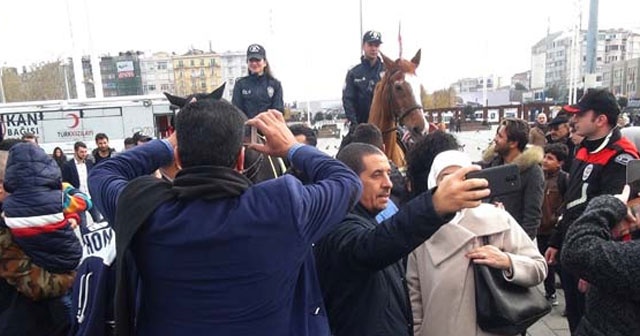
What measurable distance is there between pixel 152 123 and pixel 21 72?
74656 millimetres

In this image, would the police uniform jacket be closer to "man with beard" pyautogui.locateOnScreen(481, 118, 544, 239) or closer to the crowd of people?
"man with beard" pyautogui.locateOnScreen(481, 118, 544, 239)

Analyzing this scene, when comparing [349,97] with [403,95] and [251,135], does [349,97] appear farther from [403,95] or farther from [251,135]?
[251,135]

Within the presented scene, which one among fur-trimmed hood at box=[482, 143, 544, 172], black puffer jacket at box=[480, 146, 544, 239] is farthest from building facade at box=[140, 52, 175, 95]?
black puffer jacket at box=[480, 146, 544, 239]

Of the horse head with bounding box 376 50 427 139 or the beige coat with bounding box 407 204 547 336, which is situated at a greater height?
the horse head with bounding box 376 50 427 139

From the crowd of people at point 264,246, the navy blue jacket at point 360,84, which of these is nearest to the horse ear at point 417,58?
the navy blue jacket at point 360,84

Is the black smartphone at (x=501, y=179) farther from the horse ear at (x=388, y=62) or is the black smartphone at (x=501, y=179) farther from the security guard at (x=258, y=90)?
the security guard at (x=258, y=90)

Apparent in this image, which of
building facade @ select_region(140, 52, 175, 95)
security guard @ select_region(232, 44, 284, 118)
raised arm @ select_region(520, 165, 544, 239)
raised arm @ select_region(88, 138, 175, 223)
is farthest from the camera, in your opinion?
building facade @ select_region(140, 52, 175, 95)

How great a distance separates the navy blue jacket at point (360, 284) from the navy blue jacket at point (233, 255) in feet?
0.81

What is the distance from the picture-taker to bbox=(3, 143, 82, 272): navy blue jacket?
2.65 meters

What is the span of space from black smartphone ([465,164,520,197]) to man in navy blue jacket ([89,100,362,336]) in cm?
48

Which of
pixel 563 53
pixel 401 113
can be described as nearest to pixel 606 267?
pixel 401 113

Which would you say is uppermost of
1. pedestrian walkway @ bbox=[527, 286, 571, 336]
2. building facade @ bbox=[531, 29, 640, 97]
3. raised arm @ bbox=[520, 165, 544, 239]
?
building facade @ bbox=[531, 29, 640, 97]

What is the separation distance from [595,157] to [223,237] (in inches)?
129

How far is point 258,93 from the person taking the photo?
6.32 meters
